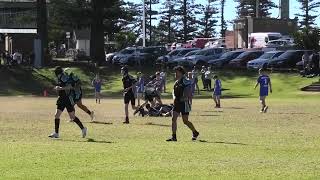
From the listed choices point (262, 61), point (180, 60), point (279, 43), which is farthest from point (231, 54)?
point (279, 43)

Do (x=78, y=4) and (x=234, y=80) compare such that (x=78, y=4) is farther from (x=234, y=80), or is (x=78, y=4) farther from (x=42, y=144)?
(x=42, y=144)

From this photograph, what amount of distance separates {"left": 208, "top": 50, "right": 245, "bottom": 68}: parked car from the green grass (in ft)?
9.43

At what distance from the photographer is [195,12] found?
116 m

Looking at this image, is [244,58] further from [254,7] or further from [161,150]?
[254,7]

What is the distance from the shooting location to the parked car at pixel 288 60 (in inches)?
1903

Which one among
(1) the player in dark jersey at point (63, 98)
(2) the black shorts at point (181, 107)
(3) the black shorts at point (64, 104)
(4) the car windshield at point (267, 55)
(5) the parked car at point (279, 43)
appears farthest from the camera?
(5) the parked car at point (279, 43)

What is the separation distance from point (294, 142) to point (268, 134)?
205cm

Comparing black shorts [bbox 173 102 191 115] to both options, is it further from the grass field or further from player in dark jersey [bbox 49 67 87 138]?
player in dark jersey [bbox 49 67 87 138]

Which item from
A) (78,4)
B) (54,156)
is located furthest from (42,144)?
(78,4)

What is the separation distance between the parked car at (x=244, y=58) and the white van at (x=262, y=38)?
13.6 meters

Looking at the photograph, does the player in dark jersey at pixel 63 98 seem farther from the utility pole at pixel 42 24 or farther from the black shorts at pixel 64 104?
the utility pole at pixel 42 24

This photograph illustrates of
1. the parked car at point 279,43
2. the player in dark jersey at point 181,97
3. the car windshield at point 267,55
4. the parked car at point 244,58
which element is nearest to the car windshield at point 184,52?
the parked car at point 244,58

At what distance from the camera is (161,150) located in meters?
12.7

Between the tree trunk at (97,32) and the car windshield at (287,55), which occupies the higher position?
the tree trunk at (97,32)
